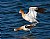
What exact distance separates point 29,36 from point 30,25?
928 mm

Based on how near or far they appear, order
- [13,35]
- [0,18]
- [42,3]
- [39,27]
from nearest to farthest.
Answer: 1. [13,35]
2. [39,27]
3. [0,18]
4. [42,3]

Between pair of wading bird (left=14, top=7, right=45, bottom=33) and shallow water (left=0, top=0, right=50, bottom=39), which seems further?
pair of wading bird (left=14, top=7, right=45, bottom=33)

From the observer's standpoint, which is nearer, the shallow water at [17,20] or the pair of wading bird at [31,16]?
the shallow water at [17,20]

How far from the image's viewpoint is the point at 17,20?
1567 cm

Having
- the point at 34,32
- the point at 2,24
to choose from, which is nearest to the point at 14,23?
the point at 2,24

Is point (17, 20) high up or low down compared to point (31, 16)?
down

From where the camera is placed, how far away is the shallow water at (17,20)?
13.7 m

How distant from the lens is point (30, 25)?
47.6ft

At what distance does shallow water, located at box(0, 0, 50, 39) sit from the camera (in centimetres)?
1366

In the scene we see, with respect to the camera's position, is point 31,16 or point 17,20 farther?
point 17,20

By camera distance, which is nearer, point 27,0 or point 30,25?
point 30,25

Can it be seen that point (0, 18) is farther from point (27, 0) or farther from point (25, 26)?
point (27, 0)

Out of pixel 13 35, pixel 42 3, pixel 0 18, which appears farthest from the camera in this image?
pixel 42 3

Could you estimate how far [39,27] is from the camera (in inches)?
575
